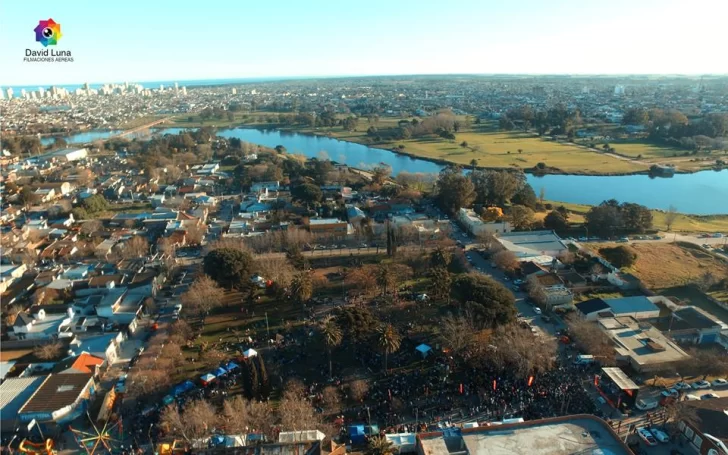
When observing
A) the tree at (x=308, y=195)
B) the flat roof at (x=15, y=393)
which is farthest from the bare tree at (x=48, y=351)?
the tree at (x=308, y=195)

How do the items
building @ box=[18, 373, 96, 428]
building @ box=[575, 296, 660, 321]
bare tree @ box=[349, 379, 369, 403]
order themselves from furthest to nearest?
building @ box=[575, 296, 660, 321]
bare tree @ box=[349, 379, 369, 403]
building @ box=[18, 373, 96, 428]

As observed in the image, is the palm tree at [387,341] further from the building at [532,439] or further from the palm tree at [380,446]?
the building at [532,439]

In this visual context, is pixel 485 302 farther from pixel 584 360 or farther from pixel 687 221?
pixel 687 221

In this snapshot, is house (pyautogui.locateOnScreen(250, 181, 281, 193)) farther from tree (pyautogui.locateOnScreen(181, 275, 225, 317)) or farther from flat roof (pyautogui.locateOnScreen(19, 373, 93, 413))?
flat roof (pyautogui.locateOnScreen(19, 373, 93, 413))

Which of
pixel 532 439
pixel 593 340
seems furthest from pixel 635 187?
pixel 532 439

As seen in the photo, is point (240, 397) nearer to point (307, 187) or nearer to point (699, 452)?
point (699, 452)

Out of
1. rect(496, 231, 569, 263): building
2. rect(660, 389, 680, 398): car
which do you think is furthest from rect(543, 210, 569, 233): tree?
rect(660, 389, 680, 398): car
